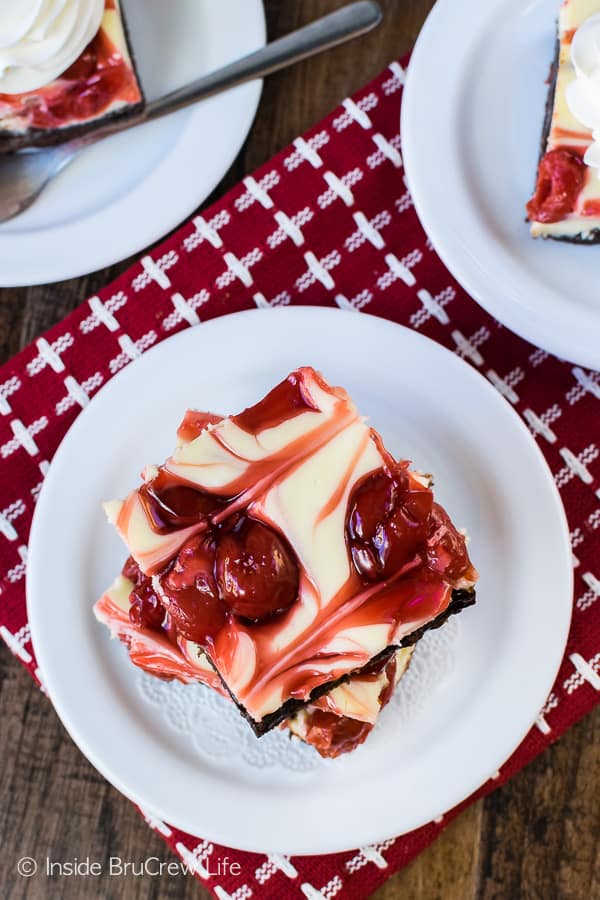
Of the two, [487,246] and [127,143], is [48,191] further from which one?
[487,246]

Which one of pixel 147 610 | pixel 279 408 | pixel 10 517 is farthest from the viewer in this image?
pixel 10 517

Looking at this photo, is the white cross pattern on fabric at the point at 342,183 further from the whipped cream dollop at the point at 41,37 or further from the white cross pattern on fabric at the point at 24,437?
the white cross pattern on fabric at the point at 24,437

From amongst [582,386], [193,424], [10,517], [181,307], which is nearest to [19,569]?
A: [10,517]

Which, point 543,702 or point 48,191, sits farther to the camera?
point 48,191

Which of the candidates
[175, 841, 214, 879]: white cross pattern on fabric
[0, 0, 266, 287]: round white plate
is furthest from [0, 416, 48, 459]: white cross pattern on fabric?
[175, 841, 214, 879]: white cross pattern on fabric

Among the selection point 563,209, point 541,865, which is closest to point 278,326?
point 563,209

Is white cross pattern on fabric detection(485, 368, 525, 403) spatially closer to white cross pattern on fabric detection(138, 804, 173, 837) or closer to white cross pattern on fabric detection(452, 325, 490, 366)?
white cross pattern on fabric detection(452, 325, 490, 366)

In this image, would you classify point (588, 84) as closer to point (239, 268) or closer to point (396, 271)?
point (396, 271)
